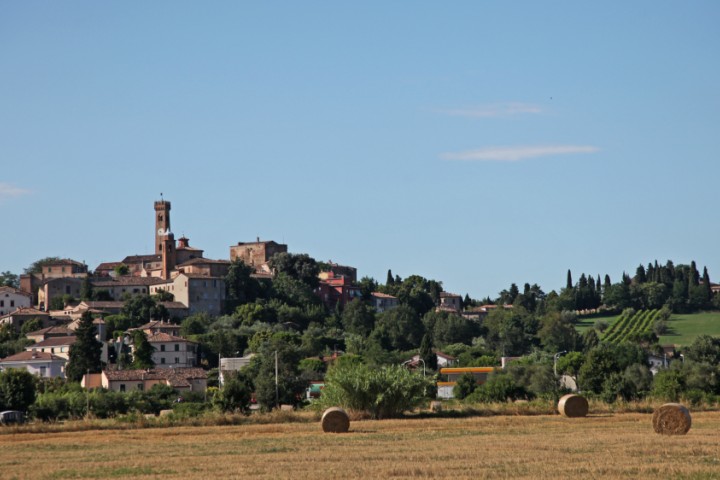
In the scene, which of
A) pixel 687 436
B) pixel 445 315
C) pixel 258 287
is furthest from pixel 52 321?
pixel 687 436

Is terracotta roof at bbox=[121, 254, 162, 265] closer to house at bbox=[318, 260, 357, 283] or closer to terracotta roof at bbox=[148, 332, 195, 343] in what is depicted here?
house at bbox=[318, 260, 357, 283]

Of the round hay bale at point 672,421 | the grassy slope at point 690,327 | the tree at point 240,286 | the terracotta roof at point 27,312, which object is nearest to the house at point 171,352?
the terracotta roof at point 27,312

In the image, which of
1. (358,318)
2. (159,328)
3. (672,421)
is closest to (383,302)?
(358,318)

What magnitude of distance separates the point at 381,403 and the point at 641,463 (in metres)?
19.4

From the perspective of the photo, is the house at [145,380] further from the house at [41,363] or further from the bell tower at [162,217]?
the bell tower at [162,217]

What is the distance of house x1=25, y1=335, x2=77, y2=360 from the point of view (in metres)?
101

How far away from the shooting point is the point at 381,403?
4484 cm

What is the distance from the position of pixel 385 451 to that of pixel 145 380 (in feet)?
184

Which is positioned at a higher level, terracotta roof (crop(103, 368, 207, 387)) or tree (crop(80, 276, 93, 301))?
tree (crop(80, 276, 93, 301))

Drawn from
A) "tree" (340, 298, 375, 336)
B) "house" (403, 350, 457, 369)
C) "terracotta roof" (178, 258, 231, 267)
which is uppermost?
"terracotta roof" (178, 258, 231, 267)

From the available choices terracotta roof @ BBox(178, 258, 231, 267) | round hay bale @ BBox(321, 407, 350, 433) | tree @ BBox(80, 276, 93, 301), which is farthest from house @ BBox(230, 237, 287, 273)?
round hay bale @ BBox(321, 407, 350, 433)

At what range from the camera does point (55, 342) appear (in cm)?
10219

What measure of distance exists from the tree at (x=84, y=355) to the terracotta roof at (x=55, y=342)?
7.89 metres

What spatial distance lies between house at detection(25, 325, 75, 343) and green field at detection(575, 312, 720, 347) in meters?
55.6
